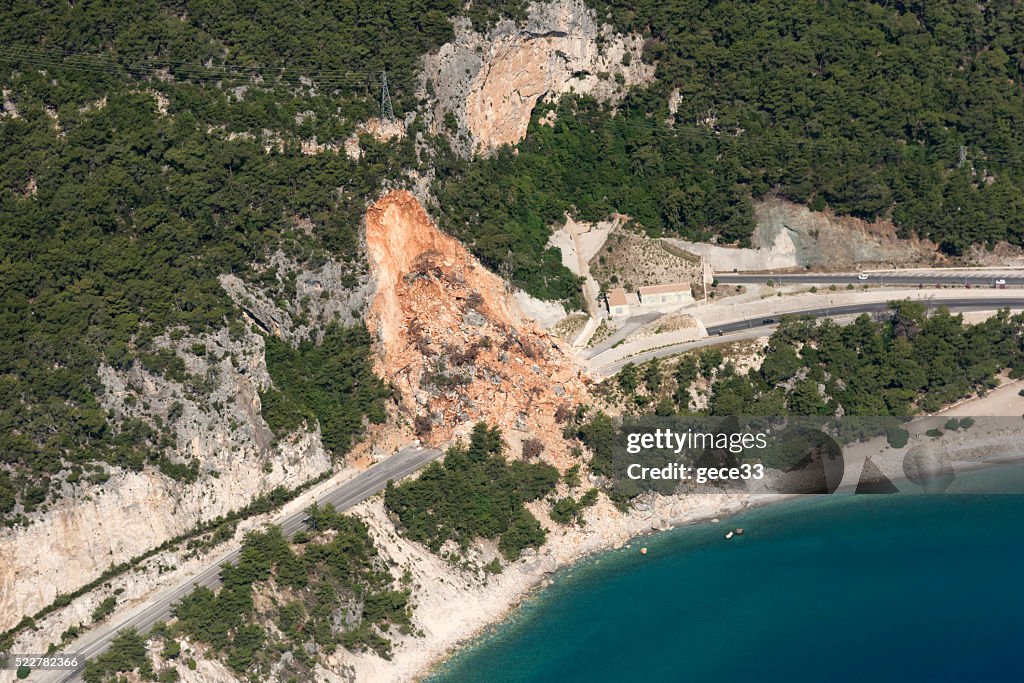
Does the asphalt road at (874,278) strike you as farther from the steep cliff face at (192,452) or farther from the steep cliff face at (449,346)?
the steep cliff face at (192,452)

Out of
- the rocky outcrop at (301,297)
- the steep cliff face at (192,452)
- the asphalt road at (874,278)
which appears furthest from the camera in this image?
the asphalt road at (874,278)

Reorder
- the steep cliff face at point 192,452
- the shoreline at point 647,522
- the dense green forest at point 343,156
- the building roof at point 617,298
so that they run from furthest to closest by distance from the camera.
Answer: the building roof at point 617,298 → the shoreline at point 647,522 → the dense green forest at point 343,156 → the steep cliff face at point 192,452

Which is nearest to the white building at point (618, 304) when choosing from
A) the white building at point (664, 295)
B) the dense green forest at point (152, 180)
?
the white building at point (664, 295)

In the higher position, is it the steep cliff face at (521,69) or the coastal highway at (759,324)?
the steep cliff face at (521,69)

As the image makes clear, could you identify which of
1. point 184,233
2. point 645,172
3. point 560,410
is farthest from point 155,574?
point 645,172

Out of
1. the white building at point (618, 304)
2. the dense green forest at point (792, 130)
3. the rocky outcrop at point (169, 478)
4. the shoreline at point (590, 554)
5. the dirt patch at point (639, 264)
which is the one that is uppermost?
the dense green forest at point (792, 130)

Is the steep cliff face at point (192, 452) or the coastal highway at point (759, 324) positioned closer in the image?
the steep cliff face at point (192, 452)
